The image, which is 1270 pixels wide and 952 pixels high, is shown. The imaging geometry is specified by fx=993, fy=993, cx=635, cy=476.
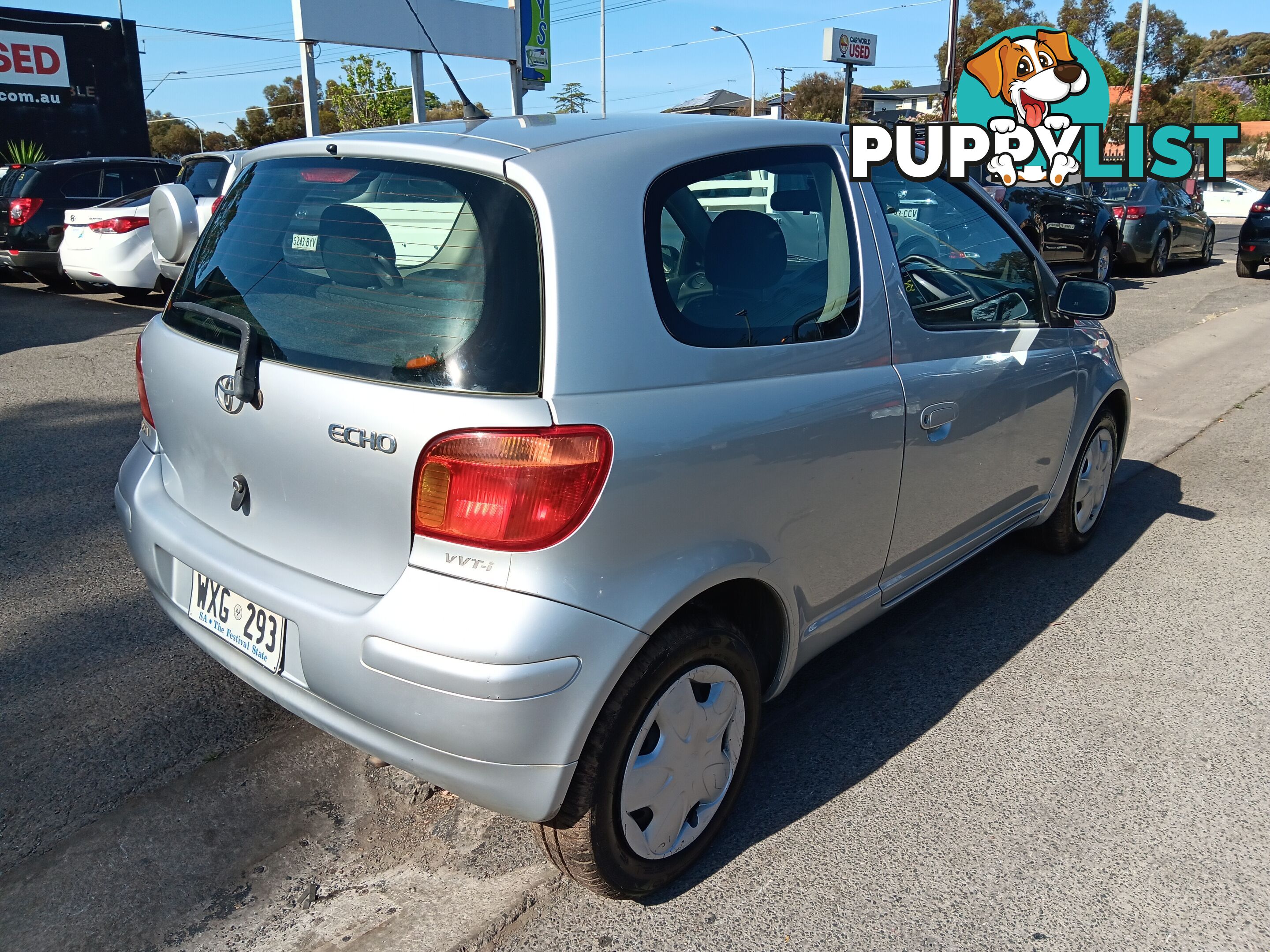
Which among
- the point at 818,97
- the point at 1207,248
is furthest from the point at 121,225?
the point at 818,97

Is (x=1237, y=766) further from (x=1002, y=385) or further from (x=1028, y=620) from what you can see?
(x=1002, y=385)

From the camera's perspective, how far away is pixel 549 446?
6.50ft

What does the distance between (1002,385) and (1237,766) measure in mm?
1360

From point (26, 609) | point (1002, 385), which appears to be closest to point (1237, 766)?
point (1002, 385)

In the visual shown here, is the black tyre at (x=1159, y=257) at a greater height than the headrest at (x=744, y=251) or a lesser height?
lesser

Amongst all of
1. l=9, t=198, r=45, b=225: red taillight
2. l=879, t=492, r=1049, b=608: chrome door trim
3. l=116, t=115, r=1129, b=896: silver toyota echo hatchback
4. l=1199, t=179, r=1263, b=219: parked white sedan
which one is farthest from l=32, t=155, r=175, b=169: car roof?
l=1199, t=179, r=1263, b=219: parked white sedan

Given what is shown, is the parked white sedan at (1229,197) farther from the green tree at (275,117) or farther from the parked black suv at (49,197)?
the green tree at (275,117)

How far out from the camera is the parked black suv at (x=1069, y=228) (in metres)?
14.9

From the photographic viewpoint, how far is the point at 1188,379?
8.58 metres

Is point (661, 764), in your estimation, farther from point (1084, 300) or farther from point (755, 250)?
point (1084, 300)

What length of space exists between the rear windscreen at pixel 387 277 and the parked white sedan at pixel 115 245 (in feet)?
29.9

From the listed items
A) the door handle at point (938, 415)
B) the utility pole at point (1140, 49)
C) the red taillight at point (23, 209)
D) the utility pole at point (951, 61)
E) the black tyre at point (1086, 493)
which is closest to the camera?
the door handle at point (938, 415)

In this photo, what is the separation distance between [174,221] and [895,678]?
555 cm

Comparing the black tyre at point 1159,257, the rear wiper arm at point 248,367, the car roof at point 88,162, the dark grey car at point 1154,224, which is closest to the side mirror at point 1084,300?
the rear wiper arm at point 248,367
